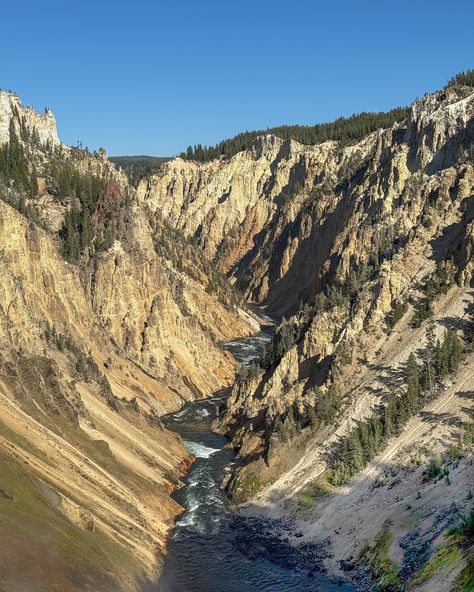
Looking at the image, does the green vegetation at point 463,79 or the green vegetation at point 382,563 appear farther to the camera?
the green vegetation at point 463,79

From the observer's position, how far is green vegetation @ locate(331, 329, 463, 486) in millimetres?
43906

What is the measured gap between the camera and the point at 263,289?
495 feet

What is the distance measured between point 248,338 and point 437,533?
77.2 metres

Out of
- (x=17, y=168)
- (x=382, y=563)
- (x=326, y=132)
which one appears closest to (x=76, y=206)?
(x=17, y=168)

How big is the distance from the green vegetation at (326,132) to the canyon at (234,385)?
1860 inches

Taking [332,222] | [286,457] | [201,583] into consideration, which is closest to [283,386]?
[286,457]

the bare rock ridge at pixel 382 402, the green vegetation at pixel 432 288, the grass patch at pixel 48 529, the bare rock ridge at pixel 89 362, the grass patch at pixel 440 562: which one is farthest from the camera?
the green vegetation at pixel 432 288

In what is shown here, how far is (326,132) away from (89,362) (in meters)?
130

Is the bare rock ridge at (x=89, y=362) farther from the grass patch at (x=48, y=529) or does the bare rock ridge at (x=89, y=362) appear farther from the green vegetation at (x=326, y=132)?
the green vegetation at (x=326, y=132)

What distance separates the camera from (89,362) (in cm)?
6291

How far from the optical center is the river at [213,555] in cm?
3456

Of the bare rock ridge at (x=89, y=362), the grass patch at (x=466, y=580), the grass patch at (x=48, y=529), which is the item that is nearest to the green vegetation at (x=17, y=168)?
the bare rock ridge at (x=89, y=362)

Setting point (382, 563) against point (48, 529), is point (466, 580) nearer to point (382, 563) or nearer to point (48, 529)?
point (382, 563)

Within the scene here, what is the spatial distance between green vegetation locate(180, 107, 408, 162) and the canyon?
155 feet
